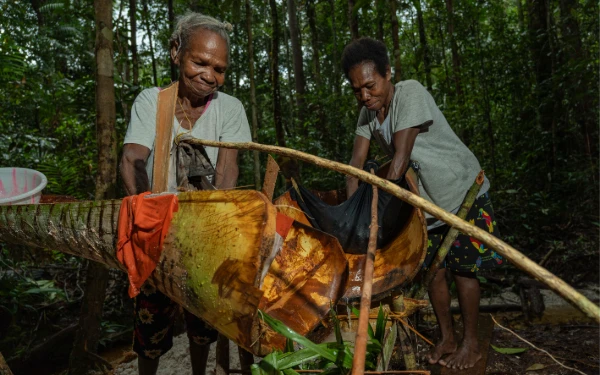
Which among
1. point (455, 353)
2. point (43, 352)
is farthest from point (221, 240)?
point (43, 352)

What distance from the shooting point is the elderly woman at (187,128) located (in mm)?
2014

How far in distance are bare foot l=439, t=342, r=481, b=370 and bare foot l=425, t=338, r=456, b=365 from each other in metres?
0.05

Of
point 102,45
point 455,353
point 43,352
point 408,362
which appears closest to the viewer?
point 408,362

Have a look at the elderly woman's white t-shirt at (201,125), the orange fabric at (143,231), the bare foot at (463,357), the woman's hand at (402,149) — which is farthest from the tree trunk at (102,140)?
the bare foot at (463,357)

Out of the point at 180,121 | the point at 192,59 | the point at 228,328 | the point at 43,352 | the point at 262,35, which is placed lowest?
the point at 43,352

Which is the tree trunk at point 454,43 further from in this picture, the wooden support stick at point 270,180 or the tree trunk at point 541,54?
the wooden support stick at point 270,180

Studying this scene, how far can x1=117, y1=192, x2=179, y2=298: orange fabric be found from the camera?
146 cm

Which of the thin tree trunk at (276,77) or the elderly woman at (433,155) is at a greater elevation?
the thin tree trunk at (276,77)

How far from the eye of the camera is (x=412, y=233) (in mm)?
1908

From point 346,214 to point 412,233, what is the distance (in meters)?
0.38

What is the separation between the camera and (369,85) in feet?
8.25

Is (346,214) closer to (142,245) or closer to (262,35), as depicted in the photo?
(142,245)

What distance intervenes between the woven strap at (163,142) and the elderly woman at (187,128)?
41mm

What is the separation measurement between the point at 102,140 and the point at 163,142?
123cm
